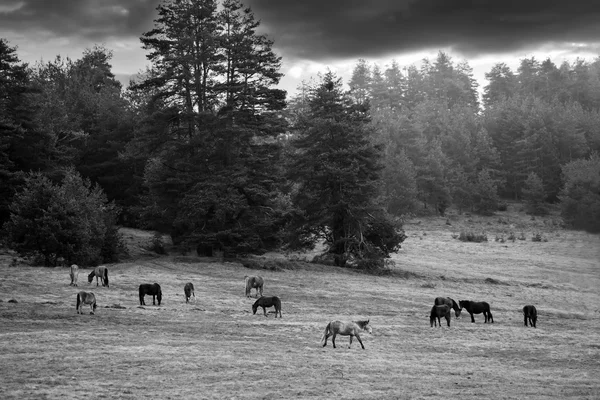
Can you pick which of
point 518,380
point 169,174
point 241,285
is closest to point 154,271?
point 241,285

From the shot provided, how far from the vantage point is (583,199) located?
81000 mm

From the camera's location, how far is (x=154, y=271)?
1521 inches

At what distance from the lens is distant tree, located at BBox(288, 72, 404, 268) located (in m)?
48.3

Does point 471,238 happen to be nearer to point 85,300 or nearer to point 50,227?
point 50,227

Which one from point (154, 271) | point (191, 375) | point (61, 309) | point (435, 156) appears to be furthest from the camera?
point (435, 156)

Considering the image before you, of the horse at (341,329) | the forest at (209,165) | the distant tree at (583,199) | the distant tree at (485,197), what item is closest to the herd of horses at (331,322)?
the horse at (341,329)

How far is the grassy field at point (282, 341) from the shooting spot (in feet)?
52.4

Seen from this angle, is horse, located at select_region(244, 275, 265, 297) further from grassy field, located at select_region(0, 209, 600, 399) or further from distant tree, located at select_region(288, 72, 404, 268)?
distant tree, located at select_region(288, 72, 404, 268)

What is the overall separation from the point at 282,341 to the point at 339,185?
91.6 feet

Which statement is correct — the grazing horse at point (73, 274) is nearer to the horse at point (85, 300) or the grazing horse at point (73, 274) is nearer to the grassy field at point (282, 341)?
the grassy field at point (282, 341)

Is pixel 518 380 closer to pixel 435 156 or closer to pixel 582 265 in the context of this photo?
pixel 582 265

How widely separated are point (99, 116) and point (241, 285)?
41704 millimetres

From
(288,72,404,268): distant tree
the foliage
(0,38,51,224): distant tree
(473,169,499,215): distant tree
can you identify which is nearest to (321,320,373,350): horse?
the foliage

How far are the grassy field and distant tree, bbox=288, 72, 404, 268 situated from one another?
606cm
